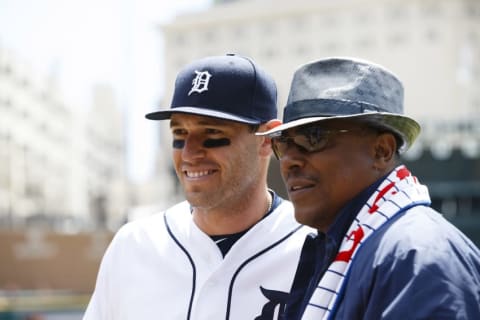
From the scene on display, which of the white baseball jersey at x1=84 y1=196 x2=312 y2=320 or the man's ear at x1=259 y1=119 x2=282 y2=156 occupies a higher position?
the man's ear at x1=259 y1=119 x2=282 y2=156

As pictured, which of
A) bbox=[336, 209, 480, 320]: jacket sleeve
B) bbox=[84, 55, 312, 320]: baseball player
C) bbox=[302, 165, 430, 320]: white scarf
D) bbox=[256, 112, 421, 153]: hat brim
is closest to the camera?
bbox=[336, 209, 480, 320]: jacket sleeve

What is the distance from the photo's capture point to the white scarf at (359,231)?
170 centimetres

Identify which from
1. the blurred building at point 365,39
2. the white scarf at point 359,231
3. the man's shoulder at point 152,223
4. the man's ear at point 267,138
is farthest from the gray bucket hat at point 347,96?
the blurred building at point 365,39

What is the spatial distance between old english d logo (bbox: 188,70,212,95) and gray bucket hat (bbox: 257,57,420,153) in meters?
0.60

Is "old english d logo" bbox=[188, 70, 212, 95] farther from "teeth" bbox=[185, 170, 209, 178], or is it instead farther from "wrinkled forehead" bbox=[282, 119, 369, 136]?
"wrinkled forehead" bbox=[282, 119, 369, 136]

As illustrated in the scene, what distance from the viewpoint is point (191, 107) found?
2.50 metres

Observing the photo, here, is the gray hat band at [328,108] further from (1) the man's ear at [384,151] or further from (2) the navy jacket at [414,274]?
(2) the navy jacket at [414,274]

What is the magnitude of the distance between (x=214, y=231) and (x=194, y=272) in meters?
0.18

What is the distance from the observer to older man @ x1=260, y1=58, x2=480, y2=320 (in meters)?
1.51

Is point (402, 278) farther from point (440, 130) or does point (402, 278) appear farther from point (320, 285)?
point (440, 130)

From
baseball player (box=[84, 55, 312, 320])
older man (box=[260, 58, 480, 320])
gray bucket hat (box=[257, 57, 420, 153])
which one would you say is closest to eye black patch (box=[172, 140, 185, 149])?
baseball player (box=[84, 55, 312, 320])

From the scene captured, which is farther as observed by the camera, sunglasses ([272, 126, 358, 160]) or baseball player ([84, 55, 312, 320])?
baseball player ([84, 55, 312, 320])

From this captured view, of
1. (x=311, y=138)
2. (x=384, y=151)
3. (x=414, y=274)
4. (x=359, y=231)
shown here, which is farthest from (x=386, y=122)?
(x=414, y=274)

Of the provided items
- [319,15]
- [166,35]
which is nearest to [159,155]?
[166,35]
